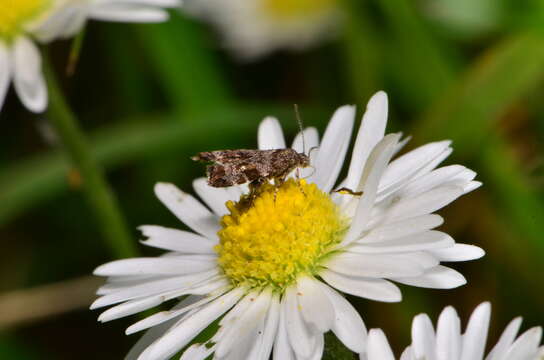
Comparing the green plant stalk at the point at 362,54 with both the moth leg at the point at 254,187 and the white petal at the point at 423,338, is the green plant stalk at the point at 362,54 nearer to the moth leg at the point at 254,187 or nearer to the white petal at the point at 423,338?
the moth leg at the point at 254,187

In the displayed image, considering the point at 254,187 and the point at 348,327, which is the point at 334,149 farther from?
the point at 348,327

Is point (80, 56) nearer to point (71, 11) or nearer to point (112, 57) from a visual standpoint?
point (112, 57)

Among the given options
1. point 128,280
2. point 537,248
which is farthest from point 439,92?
point 128,280

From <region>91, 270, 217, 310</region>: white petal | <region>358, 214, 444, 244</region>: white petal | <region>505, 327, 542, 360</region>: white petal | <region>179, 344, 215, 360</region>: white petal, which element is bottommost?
<region>505, 327, 542, 360</region>: white petal

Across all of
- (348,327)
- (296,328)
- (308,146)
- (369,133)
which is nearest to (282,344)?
(296,328)

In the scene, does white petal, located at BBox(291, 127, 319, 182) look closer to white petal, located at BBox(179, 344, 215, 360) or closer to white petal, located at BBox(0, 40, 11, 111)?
white petal, located at BBox(179, 344, 215, 360)

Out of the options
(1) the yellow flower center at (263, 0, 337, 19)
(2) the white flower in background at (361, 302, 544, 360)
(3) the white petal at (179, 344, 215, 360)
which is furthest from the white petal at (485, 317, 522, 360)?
(1) the yellow flower center at (263, 0, 337, 19)
